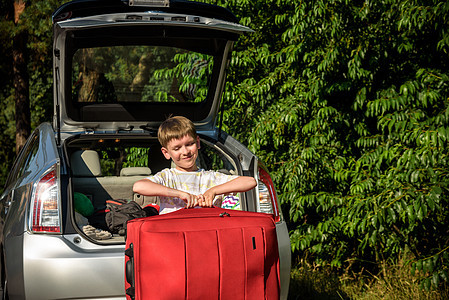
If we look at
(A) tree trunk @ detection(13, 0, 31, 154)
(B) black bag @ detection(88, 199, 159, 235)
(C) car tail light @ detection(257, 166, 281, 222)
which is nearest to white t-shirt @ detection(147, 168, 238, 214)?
(B) black bag @ detection(88, 199, 159, 235)

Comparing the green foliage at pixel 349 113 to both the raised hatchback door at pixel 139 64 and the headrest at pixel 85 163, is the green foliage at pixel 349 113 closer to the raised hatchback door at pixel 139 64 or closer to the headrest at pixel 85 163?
the raised hatchback door at pixel 139 64

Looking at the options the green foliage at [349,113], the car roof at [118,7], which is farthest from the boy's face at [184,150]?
the green foliage at [349,113]

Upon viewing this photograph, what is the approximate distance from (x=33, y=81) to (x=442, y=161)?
22703 mm

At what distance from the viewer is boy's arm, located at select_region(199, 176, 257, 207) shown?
9.31 ft

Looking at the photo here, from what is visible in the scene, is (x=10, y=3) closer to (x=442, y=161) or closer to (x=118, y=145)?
(x=118, y=145)

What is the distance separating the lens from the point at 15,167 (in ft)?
16.1

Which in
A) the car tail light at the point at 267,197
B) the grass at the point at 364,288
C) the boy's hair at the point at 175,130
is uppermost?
the boy's hair at the point at 175,130

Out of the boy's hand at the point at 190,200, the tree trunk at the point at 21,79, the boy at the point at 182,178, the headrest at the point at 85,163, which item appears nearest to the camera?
the boy's hand at the point at 190,200

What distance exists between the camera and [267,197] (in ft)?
12.5

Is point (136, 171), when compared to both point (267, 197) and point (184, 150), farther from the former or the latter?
point (184, 150)

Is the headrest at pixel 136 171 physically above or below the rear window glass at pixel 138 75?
below

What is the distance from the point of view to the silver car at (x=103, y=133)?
316 cm

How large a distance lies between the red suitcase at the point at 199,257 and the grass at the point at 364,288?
2608 mm

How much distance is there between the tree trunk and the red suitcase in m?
14.0
